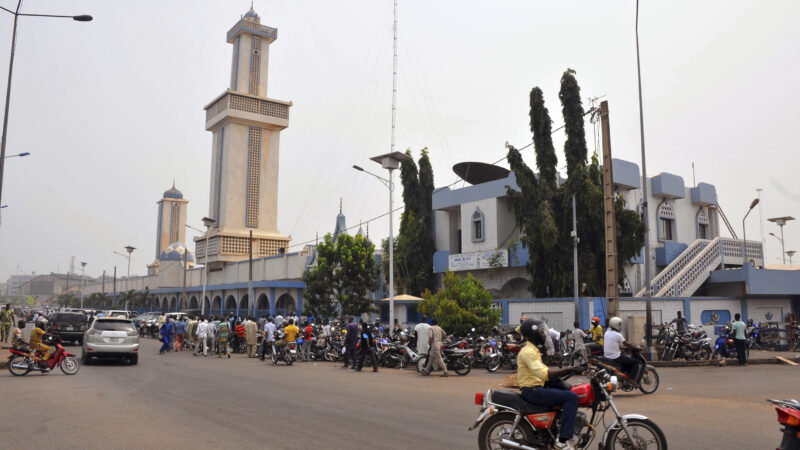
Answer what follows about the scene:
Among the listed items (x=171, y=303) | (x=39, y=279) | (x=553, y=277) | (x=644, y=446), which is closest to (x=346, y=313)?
(x=553, y=277)

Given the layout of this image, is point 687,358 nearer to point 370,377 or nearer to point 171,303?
point 370,377

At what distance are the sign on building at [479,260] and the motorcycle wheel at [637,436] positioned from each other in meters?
24.7

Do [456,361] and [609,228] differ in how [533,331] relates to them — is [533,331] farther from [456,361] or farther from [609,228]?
[609,228]

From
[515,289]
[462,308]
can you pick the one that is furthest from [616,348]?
[515,289]

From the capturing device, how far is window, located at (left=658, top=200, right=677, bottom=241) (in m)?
31.8

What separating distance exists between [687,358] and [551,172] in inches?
490

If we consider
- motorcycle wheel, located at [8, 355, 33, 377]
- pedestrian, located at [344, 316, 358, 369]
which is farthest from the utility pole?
motorcycle wheel, located at [8, 355, 33, 377]

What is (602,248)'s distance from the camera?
2752 cm

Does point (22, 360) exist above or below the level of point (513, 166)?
below

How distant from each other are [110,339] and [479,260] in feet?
63.1

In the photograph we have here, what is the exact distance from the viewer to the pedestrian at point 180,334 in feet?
87.4

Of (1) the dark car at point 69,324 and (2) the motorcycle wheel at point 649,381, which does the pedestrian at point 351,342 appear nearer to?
(2) the motorcycle wheel at point 649,381

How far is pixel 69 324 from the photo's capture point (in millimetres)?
27250

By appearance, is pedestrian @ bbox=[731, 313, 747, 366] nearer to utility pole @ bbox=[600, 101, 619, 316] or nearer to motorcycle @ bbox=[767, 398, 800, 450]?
utility pole @ bbox=[600, 101, 619, 316]
